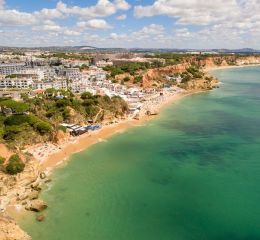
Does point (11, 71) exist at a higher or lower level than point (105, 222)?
higher

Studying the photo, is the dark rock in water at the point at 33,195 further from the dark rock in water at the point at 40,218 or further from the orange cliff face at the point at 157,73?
the orange cliff face at the point at 157,73

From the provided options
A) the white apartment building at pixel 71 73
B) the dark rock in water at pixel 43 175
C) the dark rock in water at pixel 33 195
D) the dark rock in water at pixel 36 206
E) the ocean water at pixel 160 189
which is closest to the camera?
the ocean water at pixel 160 189

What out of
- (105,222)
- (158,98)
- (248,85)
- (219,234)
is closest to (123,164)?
(105,222)

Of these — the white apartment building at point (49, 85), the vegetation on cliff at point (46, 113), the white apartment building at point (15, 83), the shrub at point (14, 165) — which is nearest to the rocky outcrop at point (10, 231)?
the shrub at point (14, 165)

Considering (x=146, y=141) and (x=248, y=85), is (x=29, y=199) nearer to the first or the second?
(x=146, y=141)

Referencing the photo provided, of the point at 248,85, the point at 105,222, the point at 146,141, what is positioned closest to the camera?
the point at 105,222

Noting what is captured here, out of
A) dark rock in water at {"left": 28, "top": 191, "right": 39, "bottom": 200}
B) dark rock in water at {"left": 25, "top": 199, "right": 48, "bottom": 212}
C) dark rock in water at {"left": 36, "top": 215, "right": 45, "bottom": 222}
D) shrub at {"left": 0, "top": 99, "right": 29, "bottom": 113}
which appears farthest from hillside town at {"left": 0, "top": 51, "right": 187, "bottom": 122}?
dark rock in water at {"left": 36, "top": 215, "right": 45, "bottom": 222}
